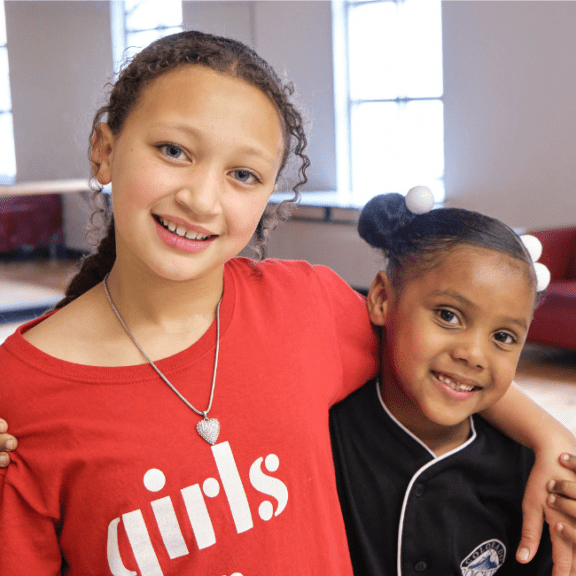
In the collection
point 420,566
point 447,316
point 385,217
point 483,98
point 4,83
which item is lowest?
point 420,566

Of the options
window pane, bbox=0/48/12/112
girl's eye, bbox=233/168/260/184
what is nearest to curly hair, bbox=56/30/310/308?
girl's eye, bbox=233/168/260/184

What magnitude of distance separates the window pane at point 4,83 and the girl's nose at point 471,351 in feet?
29.5

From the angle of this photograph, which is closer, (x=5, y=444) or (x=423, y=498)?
(x=5, y=444)

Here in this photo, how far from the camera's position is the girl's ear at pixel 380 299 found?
1.07 meters

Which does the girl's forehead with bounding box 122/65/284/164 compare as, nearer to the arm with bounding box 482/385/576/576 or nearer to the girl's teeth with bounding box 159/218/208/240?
the girl's teeth with bounding box 159/218/208/240

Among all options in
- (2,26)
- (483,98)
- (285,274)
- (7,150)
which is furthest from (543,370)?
(2,26)

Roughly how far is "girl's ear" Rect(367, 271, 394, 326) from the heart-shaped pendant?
0.35 m

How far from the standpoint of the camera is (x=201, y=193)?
0.79 meters

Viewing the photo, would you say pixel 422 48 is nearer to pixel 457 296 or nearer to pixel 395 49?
pixel 395 49

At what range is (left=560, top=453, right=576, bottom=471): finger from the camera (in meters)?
0.99

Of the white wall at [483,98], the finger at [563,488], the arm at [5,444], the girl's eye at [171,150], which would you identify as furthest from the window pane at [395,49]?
the arm at [5,444]

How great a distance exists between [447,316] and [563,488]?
0.28 meters

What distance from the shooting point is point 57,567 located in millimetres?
791

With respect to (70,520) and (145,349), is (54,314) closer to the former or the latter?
(145,349)
